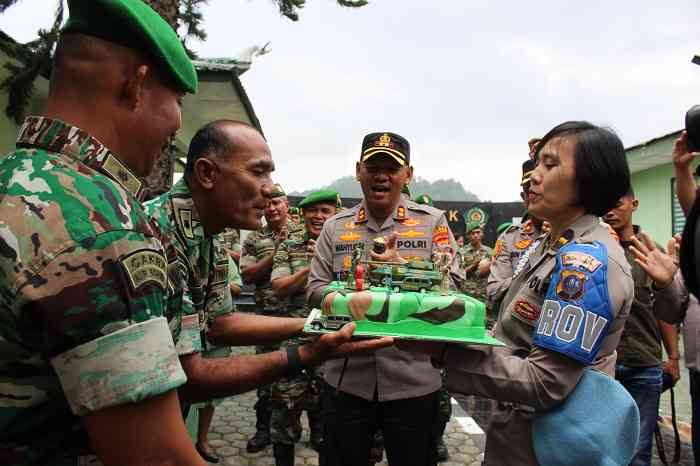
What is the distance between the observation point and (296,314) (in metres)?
5.73

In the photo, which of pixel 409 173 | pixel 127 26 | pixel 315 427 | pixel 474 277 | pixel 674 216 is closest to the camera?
pixel 127 26

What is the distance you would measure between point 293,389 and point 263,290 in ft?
5.29

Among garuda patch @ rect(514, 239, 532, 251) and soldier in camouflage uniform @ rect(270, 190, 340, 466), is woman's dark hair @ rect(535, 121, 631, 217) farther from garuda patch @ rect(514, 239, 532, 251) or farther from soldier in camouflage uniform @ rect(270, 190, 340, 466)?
soldier in camouflage uniform @ rect(270, 190, 340, 466)

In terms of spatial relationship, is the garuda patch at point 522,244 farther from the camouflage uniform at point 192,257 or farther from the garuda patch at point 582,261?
the camouflage uniform at point 192,257

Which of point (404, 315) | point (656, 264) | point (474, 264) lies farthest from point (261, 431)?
point (474, 264)

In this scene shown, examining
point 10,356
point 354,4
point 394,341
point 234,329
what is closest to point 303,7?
point 354,4

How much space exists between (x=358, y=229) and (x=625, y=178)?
1.94 m

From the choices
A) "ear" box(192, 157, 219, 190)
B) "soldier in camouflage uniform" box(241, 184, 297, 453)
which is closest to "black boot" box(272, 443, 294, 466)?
"soldier in camouflage uniform" box(241, 184, 297, 453)

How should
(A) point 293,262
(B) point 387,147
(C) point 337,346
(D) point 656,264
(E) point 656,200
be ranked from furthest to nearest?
(E) point 656,200
(A) point 293,262
(B) point 387,147
(D) point 656,264
(C) point 337,346

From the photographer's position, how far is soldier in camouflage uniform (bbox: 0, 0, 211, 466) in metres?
1.06

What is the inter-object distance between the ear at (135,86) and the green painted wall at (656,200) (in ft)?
49.5

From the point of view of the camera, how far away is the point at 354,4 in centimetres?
803

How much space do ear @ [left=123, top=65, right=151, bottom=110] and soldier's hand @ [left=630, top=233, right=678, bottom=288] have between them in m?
3.06

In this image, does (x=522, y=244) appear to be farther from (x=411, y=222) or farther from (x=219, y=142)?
(x=219, y=142)
